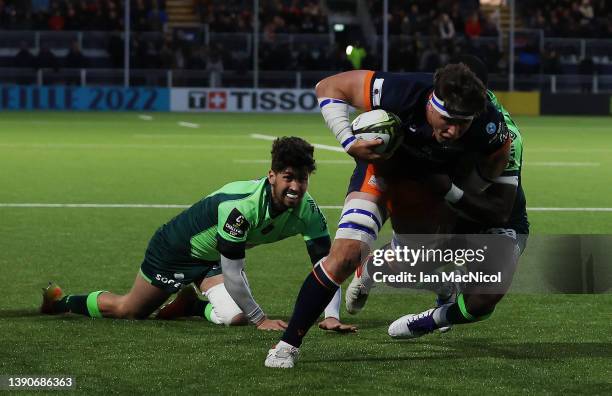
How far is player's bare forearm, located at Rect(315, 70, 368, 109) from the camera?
6711mm

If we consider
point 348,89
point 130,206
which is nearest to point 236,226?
point 348,89

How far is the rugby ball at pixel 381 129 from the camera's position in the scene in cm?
633

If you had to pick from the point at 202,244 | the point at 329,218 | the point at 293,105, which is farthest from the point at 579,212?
the point at 293,105

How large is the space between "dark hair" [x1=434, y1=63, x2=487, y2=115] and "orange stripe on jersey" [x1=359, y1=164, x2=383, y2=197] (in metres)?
0.63

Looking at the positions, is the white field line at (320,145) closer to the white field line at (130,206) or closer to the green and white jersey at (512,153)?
the white field line at (130,206)

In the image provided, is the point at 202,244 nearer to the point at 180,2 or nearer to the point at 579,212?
the point at 579,212

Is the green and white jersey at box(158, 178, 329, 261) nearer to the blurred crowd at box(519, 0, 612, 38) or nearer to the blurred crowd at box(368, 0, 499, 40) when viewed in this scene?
the blurred crowd at box(368, 0, 499, 40)

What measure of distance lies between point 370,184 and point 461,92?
0.79 m

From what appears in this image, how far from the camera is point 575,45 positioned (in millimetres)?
37781

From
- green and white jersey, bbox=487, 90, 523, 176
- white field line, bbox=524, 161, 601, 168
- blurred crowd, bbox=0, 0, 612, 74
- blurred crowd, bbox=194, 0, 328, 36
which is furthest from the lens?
blurred crowd, bbox=194, 0, 328, 36

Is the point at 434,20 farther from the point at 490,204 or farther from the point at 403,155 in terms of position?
the point at 403,155

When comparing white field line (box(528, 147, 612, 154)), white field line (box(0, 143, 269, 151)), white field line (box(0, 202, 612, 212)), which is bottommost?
white field line (box(528, 147, 612, 154))

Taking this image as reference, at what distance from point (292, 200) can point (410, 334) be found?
986mm

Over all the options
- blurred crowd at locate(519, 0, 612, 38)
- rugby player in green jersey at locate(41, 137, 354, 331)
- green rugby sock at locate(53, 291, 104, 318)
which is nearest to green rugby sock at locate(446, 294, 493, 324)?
rugby player in green jersey at locate(41, 137, 354, 331)
